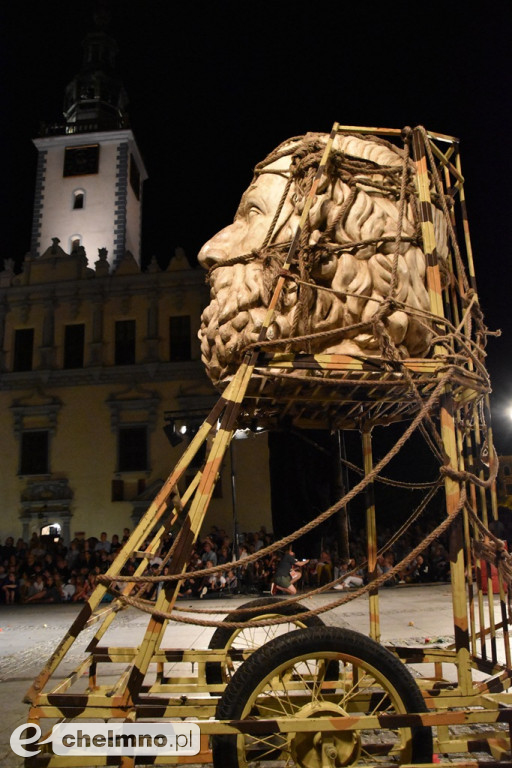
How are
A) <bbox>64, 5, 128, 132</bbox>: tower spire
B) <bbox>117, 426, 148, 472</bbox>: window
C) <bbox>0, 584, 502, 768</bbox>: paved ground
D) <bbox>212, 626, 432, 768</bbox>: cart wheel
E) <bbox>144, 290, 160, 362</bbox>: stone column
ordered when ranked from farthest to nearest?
1. <bbox>64, 5, 128, 132</bbox>: tower spire
2. <bbox>144, 290, 160, 362</bbox>: stone column
3. <bbox>117, 426, 148, 472</bbox>: window
4. <bbox>0, 584, 502, 768</bbox>: paved ground
5. <bbox>212, 626, 432, 768</bbox>: cart wheel

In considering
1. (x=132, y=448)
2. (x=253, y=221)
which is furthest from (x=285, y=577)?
(x=132, y=448)

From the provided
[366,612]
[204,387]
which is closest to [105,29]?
[204,387]

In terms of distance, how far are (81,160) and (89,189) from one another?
6.18ft

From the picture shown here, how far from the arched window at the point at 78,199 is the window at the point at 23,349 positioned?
798 centimetres

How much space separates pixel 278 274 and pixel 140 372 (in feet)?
60.7

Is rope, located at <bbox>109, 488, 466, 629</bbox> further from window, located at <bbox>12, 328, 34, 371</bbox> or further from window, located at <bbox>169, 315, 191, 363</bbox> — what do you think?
window, located at <bbox>12, 328, 34, 371</bbox>

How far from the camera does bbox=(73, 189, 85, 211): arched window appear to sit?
89.9 ft

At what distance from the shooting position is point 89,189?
90.3ft

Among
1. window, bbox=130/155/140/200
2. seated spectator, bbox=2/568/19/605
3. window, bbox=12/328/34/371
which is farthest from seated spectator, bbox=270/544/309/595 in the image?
window, bbox=130/155/140/200

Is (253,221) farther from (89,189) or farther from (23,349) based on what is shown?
(89,189)

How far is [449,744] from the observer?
2988mm

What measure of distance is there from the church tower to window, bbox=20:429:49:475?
326 inches

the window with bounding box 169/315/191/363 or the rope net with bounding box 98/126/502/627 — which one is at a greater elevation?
the window with bounding box 169/315/191/363

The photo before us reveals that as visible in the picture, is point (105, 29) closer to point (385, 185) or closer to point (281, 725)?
point (385, 185)
